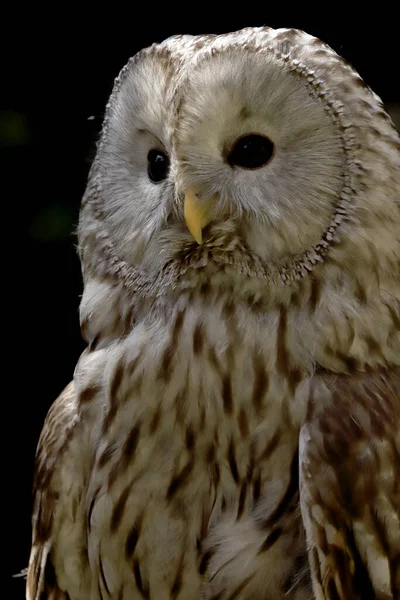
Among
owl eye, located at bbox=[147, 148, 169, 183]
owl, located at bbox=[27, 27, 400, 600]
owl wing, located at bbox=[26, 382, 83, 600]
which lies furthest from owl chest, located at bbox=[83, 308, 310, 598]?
owl eye, located at bbox=[147, 148, 169, 183]

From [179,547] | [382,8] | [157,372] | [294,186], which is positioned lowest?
[179,547]

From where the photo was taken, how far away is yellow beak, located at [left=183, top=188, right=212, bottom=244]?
1780 mm

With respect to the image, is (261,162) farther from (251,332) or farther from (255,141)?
(251,332)

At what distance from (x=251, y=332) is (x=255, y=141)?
0.33 metres

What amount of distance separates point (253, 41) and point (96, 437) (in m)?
0.78

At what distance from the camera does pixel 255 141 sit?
1.82 metres

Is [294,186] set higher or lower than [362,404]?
higher

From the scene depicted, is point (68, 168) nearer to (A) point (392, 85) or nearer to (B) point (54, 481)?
(A) point (392, 85)

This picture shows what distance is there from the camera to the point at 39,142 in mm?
3580

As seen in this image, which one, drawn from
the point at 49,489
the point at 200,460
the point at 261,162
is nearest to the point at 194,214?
the point at 261,162

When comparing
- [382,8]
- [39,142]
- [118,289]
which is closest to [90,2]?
[39,142]

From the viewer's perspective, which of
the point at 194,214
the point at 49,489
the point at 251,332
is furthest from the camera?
the point at 49,489

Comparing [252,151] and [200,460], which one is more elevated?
[252,151]

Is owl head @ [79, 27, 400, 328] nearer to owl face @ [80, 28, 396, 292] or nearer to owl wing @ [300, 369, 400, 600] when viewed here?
owl face @ [80, 28, 396, 292]
